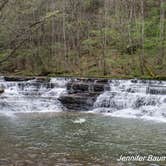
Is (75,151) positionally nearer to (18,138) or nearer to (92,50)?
(18,138)

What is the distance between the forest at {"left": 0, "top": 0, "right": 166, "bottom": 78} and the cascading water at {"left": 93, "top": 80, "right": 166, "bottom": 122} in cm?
666

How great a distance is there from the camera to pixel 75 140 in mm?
13188

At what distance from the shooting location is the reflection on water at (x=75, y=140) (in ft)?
35.1

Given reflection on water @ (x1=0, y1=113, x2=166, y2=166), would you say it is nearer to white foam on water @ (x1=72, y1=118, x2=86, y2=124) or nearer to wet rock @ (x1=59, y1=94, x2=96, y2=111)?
white foam on water @ (x1=72, y1=118, x2=86, y2=124)

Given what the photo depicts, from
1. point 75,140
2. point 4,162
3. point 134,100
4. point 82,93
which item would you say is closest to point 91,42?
point 82,93

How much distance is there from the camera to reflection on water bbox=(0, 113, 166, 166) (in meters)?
10.7

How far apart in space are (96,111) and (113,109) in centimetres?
89

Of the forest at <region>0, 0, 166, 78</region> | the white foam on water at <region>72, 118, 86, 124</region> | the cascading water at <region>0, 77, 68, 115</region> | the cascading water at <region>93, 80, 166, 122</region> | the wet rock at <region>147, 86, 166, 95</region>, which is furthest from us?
the forest at <region>0, 0, 166, 78</region>

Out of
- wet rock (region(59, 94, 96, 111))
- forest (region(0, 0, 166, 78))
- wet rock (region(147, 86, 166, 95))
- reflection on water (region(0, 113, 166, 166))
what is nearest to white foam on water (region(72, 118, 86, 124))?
reflection on water (region(0, 113, 166, 166))

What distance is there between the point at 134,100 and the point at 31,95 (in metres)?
6.45

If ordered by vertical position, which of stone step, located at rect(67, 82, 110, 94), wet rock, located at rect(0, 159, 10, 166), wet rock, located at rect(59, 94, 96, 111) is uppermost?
wet rock, located at rect(0, 159, 10, 166)

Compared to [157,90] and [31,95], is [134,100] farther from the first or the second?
[31,95]

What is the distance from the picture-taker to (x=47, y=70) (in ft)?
109

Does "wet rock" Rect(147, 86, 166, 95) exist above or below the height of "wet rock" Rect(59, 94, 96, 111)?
above
